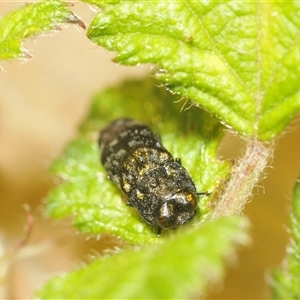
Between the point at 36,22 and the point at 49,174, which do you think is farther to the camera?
the point at 49,174

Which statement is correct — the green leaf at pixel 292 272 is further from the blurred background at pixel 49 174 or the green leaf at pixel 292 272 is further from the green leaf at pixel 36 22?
the green leaf at pixel 36 22

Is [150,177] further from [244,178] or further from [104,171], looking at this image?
[104,171]

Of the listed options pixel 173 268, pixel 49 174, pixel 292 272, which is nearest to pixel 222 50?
pixel 292 272

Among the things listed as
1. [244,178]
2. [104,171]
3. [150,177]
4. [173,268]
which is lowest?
[104,171]

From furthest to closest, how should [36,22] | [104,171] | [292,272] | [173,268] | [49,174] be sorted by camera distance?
[49,174]
[104,171]
[292,272]
[36,22]
[173,268]

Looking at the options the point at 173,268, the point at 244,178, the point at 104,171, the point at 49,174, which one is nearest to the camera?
the point at 173,268

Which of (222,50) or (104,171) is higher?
(222,50)

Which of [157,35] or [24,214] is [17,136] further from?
[157,35]
